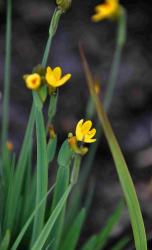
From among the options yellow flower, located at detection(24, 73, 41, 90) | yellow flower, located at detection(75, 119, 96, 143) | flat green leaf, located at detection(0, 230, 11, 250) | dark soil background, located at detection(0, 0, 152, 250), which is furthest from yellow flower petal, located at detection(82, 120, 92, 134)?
dark soil background, located at detection(0, 0, 152, 250)

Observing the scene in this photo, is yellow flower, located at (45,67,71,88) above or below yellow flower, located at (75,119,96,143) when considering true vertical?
above

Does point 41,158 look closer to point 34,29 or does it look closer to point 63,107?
point 63,107

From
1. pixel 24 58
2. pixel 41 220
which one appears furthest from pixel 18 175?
pixel 24 58

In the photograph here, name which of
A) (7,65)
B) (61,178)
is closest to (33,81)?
(61,178)

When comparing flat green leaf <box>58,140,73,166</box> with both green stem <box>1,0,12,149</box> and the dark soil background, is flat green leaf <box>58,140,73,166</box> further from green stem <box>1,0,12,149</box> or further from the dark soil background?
the dark soil background

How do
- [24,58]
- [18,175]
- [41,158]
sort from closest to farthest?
[41,158], [18,175], [24,58]

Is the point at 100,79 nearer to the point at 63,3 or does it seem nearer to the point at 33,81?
the point at 63,3

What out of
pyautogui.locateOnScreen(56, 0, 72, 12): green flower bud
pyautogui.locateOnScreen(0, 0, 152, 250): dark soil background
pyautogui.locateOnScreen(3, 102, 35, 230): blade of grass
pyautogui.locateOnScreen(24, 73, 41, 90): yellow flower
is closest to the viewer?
pyautogui.locateOnScreen(24, 73, 41, 90): yellow flower

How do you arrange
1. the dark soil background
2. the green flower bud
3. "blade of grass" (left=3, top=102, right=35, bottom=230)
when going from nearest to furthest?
the green flower bud → "blade of grass" (left=3, top=102, right=35, bottom=230) → the dark soil background

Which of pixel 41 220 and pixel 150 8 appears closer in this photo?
pixel 41 220
